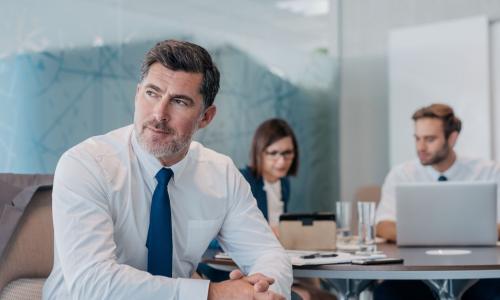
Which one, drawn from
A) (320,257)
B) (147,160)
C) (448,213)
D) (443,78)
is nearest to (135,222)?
(147,160)

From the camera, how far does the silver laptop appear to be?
9.46 ft

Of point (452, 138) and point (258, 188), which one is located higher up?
point (452, 138)

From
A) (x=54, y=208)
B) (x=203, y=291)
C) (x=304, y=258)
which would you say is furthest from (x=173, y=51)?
(x=304, y=258)

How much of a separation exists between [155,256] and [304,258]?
0.66 m

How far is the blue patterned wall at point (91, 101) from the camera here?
10.9 ft

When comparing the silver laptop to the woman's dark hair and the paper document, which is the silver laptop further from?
the woman's dark hair

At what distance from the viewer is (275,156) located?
3.95m

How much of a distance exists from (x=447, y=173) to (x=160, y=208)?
2216 millimetres

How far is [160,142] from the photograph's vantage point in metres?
1.95

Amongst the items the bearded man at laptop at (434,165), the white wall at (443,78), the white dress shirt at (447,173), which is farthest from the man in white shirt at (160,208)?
the white wall at (443,78)

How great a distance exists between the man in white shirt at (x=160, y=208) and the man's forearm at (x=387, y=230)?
109 cm

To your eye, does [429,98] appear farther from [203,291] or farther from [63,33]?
[203,291]

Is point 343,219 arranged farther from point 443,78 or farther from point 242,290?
point 443,78

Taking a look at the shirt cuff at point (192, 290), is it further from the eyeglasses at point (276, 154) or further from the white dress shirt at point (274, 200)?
the eyeglasses at point (276, 154)
